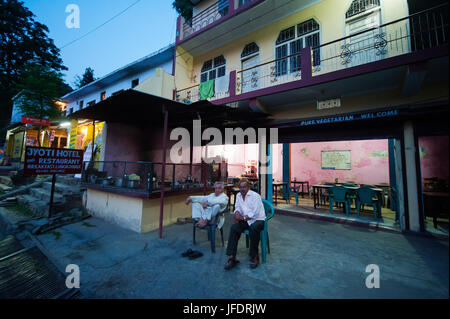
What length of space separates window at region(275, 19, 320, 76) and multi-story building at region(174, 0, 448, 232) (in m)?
0.04

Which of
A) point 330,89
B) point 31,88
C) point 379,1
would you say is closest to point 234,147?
point 330,89

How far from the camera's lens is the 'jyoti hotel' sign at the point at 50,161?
17.0ft

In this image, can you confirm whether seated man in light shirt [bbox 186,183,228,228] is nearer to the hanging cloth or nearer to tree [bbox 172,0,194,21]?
the hanging cloth

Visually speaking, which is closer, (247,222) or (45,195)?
(247,222)

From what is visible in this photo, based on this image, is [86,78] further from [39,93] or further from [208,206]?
[208,206]

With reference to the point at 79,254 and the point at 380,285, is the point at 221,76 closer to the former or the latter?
the point at 79,254

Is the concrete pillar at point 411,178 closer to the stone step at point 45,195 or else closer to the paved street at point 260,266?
the paved street at point 260,266

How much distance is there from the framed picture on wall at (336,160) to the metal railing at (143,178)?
680cm

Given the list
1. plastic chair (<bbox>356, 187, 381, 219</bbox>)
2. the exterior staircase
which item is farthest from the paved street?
the exterior staircase

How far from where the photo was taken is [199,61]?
988cm

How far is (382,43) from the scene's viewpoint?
540 centimetres

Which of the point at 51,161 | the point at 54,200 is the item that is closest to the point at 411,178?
the point at 51,161

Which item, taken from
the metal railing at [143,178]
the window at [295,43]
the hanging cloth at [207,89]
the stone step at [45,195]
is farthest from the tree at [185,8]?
the stone step at [45,195]

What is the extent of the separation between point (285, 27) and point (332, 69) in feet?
9.49
